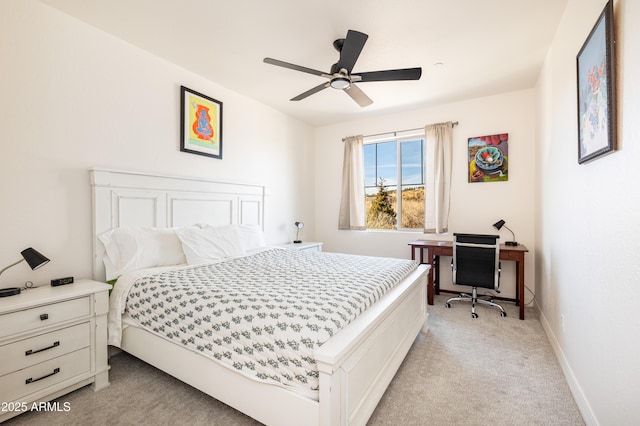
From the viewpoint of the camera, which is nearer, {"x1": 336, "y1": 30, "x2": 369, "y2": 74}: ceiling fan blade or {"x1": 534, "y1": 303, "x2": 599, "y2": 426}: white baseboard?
{"x1": 534, "y1": 303, "x2": 599, "y2": 426}: white baseboard

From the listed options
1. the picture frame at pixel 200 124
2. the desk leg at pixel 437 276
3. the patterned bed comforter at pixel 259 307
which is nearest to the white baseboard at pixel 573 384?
the patterned bed comforter at pixel 259 307

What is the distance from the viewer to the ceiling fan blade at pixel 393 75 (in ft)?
7.71

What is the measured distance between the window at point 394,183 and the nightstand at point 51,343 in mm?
3784

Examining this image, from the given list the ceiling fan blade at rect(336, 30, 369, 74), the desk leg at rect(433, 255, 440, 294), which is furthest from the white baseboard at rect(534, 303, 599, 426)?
the ceiling fan blade at rect(336, 30, 369, 74)

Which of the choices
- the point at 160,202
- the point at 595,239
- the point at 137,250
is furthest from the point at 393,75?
the point at 137,250

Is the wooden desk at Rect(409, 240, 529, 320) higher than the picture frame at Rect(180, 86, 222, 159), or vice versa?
the picture frame at Rect(180, 86, 222, 159)

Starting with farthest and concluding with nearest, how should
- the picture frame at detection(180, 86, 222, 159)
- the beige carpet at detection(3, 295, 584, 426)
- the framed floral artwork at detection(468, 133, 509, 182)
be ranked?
1. the framed floral artwork at detection(468, 133, 509, 182)
2. the picture frame at detection(180, 86, 222, 159)
3. the beige carpet at detection(3, 295, 584, 426)

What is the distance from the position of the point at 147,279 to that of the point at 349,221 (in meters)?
3.29

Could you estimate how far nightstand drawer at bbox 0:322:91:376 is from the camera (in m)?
1.63

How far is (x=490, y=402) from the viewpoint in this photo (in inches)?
71.1

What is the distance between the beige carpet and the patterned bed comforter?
15.7 inches

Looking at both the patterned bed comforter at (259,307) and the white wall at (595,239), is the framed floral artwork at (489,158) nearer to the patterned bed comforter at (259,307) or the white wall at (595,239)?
the white wall at (595,239)

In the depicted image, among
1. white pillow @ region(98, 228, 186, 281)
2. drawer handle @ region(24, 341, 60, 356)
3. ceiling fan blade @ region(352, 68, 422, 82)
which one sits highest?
ceiling fan blade @ region(352, 68, 422, 82)

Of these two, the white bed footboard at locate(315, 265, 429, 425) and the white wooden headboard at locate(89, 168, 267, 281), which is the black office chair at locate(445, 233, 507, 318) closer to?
the white bed footboard at locate(315, 265, 429, 425)
